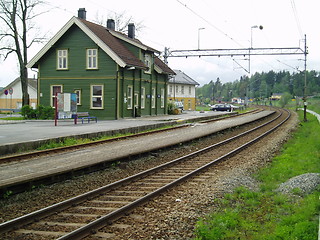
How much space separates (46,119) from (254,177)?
22.9m

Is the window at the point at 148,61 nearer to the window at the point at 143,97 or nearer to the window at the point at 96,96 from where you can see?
the window at the point at 143,97

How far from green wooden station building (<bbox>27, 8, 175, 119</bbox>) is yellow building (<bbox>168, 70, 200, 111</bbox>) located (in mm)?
34400

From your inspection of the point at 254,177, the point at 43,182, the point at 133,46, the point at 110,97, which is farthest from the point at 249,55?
the point at 43,182

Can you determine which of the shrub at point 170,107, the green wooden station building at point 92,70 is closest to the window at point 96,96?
the green wooden station building at point 92,70

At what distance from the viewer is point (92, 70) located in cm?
3328

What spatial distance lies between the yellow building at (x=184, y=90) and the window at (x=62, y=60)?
118ft

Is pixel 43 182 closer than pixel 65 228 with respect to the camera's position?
No

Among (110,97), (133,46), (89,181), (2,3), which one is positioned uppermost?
(2,3)

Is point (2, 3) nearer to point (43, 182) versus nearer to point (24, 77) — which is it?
point (24, 77)

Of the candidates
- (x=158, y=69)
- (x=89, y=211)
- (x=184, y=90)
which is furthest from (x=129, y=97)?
(x=184, y=90)

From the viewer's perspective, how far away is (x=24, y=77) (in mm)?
36844

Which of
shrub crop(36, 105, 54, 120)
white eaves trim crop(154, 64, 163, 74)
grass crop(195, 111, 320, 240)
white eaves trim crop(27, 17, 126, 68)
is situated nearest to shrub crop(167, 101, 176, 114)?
white eaves trim crop(154, 64, 163, 74)

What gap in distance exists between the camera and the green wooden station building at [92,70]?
3241cm

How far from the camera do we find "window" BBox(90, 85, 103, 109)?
32.8m
